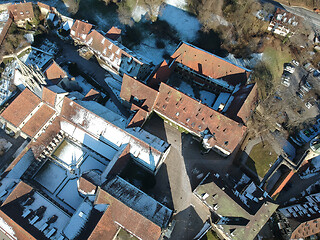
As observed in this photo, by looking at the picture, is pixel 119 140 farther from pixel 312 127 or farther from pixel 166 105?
pixel 312 127

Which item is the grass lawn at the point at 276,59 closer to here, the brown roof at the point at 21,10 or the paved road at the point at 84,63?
the paved road at the point at 84,63

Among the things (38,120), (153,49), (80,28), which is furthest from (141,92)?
(80,28)

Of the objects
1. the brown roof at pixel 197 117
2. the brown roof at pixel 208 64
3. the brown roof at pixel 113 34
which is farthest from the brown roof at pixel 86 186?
the brown roof at pixel 113 34

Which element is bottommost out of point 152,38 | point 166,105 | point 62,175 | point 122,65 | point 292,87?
point 62,175

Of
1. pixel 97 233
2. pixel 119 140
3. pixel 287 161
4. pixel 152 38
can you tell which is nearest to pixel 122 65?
pixel 152 38

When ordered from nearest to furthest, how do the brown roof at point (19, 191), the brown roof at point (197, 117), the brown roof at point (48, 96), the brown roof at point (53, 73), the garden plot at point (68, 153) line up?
the brown roof at point (19, 191) < the brown roof at point (48, 96) < the brown roof at point (197, 117) < the garden plot at point (68, 153) < the brown roof at point (53, 73)
